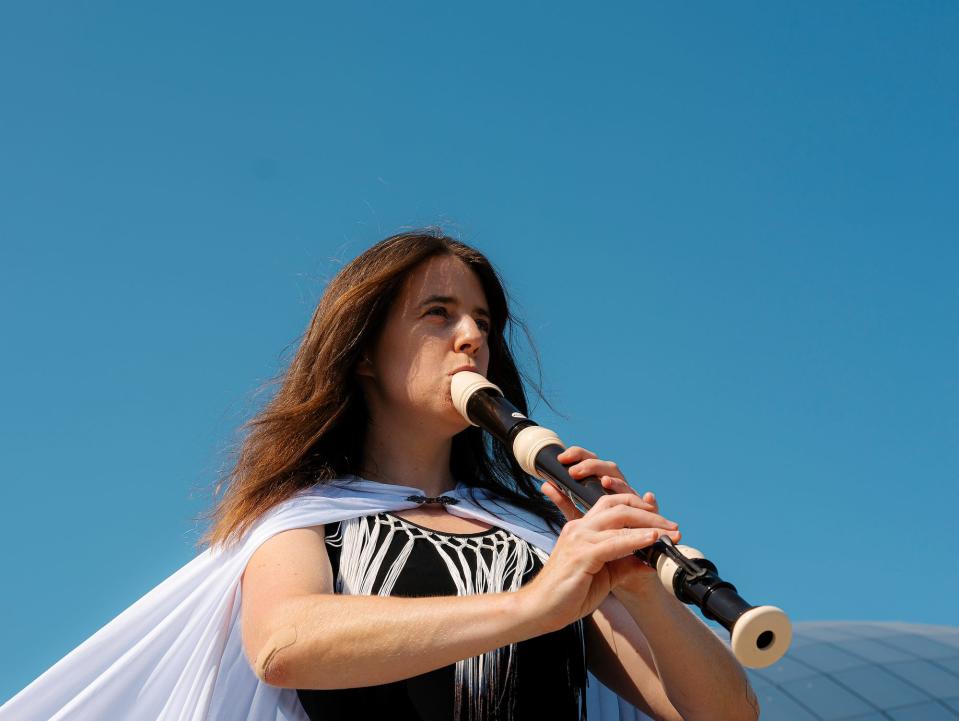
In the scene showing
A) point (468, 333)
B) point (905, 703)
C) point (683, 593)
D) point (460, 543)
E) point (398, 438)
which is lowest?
point (683, 593)

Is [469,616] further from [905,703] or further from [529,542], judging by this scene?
[905,703]

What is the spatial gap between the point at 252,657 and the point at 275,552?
394 millimetres

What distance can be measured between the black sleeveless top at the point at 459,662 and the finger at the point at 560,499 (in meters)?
0.33

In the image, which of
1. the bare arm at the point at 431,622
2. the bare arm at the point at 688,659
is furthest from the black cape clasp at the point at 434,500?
the bare arm at the point at 431,622

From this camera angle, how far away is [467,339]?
3805mm

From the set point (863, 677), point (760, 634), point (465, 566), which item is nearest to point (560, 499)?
point (465, 566)

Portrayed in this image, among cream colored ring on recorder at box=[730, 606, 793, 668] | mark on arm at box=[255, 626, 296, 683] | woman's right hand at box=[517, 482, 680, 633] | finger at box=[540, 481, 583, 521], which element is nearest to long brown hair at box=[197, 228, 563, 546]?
finger at box=[540, 481, 583, 521]

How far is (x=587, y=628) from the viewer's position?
12.3 feet

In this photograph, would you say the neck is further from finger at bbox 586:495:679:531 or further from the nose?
finger at bbox 586:495:679:531

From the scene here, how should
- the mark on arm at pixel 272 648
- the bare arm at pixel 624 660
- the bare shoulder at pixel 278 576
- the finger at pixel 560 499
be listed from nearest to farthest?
the mark on arm at pixel 272 648 → the bare shoulder at pixel 278 576 → the finger at pixel 560 499 → the bare arm at pixel 624 660

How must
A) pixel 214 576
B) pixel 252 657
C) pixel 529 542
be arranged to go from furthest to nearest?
pixel 529 542 < pixel 214 576 < pixel 252 657

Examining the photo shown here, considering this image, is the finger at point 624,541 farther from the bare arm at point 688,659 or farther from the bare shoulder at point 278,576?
the bare shoulder at point 278,576

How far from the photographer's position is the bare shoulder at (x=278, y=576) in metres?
2.97

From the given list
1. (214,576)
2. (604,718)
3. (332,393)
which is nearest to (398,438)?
(332,393)
